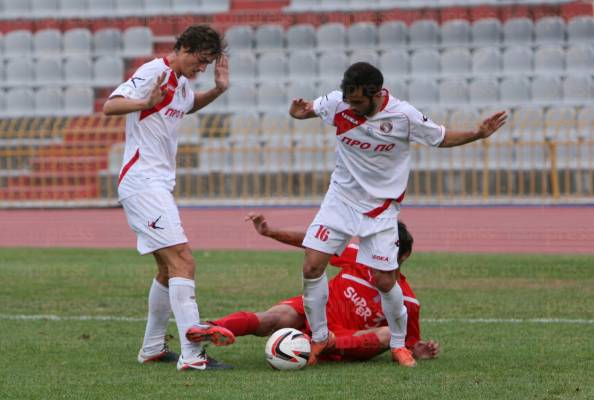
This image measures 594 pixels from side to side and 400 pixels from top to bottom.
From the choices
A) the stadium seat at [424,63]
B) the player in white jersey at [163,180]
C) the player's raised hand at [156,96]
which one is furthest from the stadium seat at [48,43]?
the player's raised hand at [156,96]

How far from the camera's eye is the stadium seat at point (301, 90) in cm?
2047

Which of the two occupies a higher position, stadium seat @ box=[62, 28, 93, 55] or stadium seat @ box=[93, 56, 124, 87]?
stadium seat @ box=[62, 28, 93, 55]

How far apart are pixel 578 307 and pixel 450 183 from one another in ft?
32.0

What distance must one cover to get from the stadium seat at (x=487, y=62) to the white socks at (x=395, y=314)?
1495cm

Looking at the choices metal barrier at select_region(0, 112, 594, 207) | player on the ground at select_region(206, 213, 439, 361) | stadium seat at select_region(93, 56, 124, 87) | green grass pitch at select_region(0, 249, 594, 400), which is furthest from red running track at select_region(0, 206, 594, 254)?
player on the ground at select_region(206, 213, 439, 361)

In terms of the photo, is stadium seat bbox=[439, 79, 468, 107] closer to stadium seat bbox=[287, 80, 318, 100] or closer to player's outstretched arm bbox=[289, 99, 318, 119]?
stadium seat bbox=[287, 80, 318, 100]

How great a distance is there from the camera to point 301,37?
22375 millimetres

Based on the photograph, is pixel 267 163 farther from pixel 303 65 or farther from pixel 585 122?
pixel 585 122

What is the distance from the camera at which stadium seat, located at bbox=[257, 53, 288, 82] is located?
21.9 meters

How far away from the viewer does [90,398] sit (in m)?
5.27

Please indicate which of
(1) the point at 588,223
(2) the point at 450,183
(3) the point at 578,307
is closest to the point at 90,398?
(3) the point at 578,307

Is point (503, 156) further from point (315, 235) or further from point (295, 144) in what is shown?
point (315, 235)

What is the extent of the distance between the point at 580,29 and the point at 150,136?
53.4 ft

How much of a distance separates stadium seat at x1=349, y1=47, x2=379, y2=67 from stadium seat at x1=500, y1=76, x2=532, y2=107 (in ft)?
8.29
